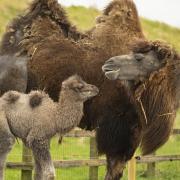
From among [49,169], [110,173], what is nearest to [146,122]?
[110,173]

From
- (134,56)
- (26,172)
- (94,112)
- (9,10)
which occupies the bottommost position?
(26,172)

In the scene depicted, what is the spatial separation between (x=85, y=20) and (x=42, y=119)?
2495 centimetres

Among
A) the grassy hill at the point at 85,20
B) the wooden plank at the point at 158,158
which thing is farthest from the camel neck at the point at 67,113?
the grassy hill at the point at 85,20

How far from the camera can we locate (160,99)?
809cm

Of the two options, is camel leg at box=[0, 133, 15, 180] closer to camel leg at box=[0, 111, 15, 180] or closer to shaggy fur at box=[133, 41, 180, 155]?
camel leg at box=[0, 111, 15, 180]

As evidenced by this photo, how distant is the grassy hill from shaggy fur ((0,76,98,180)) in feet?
57.7

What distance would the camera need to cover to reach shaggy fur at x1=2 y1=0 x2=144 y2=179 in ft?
26.6

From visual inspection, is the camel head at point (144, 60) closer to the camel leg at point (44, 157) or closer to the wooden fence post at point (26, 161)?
the camel leg at point (44, 157)

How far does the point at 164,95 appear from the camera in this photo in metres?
8.12

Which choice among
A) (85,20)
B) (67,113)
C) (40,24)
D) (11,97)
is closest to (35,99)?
(11,97)

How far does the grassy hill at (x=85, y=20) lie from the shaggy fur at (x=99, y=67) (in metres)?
16.2

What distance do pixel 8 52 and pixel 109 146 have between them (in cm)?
168

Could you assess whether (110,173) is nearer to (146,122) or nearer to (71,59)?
(146,122)

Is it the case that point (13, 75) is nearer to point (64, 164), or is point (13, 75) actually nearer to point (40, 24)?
point (40, 24)
